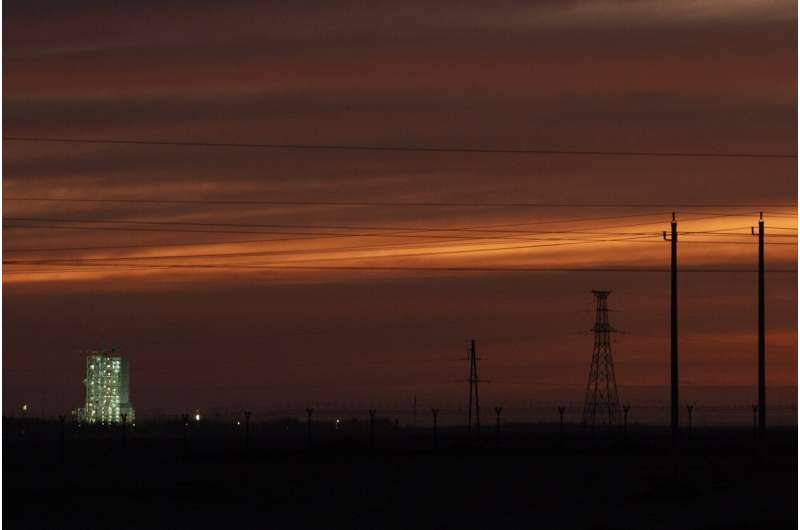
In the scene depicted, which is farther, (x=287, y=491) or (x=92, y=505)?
(x=287, y=491)

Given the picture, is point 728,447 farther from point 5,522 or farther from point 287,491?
point 5,522

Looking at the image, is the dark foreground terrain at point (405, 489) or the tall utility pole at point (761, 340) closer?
the dark foreground terrain at point (405, 489)

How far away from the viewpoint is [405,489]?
64938 mm

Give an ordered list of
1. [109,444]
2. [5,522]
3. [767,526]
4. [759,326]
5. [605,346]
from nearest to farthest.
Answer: [767,526], [5,522], [759,326], [109,444], [605,346]

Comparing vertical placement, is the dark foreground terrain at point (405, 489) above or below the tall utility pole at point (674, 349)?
below

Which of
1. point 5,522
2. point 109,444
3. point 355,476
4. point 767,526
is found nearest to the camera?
point 767,526

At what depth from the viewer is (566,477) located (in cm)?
7044

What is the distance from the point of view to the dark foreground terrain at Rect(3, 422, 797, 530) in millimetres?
52281

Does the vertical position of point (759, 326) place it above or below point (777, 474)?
above

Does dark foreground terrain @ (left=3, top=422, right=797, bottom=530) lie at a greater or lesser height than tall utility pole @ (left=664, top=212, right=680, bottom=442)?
lesser

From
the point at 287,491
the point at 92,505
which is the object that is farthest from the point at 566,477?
the point at 92,505

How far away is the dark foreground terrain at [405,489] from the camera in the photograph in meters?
52.3

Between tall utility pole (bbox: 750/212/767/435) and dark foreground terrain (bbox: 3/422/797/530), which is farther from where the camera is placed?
tall utility pole (bbox: 750/212/767/435)

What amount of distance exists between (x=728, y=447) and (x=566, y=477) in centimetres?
2966
